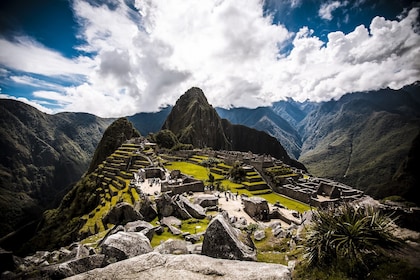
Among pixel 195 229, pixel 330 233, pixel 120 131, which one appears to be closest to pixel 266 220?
pixel 195 229

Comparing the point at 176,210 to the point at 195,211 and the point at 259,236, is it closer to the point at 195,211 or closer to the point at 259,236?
the point at 195,211

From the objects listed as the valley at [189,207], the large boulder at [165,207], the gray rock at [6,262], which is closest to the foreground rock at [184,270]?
the valley at [189,207]

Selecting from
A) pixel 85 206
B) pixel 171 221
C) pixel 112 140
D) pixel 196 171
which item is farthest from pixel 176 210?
pixel 112 140

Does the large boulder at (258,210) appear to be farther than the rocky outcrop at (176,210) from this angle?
Yes

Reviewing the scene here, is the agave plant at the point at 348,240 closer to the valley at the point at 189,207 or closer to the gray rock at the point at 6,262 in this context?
the valley at the point at 189,207

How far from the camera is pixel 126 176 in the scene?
49531 millimetres

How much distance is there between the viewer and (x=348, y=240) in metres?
6.41

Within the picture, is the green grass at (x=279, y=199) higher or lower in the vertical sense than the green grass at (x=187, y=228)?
higher

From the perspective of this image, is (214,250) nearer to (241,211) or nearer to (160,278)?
(160,278)

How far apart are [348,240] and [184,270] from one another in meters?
5.18

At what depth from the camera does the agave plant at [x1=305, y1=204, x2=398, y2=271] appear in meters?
5.87

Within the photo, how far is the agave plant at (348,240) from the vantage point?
5.87m

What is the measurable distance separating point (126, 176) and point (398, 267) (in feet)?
167

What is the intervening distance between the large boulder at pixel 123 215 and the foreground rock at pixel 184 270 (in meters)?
15.0
